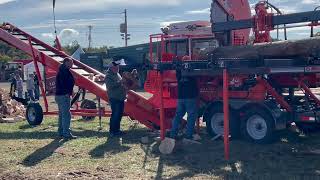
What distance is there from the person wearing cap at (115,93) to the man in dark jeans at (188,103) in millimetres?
1713

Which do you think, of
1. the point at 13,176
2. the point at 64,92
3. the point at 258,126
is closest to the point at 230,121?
the point at 258,126

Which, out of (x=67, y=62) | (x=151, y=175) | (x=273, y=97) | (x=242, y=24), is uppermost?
(x=242, y=24)

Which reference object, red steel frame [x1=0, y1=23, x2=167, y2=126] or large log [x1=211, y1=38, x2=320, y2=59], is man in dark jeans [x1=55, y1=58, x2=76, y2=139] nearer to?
red steel frame [x1=0, y1=23, x2=167, y2=126]

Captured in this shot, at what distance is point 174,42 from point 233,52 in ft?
10.2

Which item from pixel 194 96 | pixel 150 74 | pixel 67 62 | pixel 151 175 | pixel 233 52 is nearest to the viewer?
pixel 151 175

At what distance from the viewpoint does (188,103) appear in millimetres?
11156

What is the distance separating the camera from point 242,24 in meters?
11.1

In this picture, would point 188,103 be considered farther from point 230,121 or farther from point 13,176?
point 13,176

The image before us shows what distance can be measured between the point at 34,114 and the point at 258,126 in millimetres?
7021

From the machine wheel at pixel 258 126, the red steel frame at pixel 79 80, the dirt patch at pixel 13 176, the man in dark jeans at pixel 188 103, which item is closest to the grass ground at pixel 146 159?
the dirt patch at pixel 13 176

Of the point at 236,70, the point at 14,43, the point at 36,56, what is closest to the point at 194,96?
the point at 236,70

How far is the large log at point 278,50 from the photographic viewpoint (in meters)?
8.98

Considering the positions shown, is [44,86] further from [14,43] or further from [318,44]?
[318,44]

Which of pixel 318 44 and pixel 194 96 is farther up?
pixel 318 44
